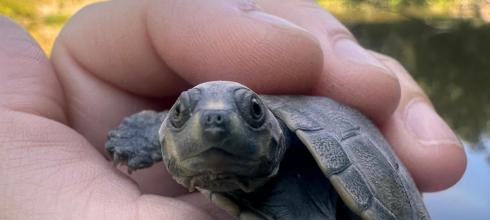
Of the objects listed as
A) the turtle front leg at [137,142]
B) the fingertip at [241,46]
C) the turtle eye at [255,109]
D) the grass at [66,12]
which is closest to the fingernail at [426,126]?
the fingertip at [241,46]

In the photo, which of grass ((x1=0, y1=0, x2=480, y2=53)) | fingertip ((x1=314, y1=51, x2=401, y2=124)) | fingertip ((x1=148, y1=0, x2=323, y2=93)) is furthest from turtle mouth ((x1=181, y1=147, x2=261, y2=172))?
grass ((x1=0, y1=0, x2=480, y2=53))

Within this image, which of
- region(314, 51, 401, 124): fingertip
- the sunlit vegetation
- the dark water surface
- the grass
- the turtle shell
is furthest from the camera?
the grass

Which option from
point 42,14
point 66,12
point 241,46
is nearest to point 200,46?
point 241,46

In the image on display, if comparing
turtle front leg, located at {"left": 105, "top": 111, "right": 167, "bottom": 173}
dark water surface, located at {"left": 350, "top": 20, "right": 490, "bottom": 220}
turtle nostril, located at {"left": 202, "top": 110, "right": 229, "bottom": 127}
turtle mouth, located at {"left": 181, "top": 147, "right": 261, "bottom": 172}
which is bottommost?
dark water surface, located at {"left": 350, "top": 20, "right": 490, "bottom": 220}

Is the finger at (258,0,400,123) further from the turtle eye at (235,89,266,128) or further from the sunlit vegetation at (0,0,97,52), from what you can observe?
the sunlit vegetation at (0,0,97,52)

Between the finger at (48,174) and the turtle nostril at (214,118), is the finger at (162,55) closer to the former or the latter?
the finger at (48,174)

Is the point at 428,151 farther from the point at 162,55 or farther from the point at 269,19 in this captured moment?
the point at 162,55

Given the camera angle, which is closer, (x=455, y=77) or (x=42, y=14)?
(x=455, y=77)
